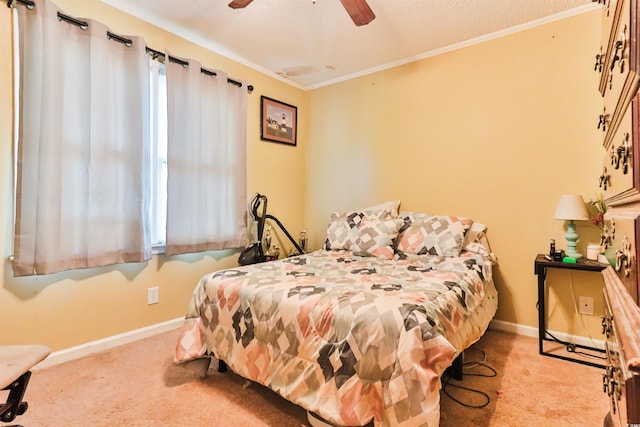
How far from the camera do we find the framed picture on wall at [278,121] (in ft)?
11.7

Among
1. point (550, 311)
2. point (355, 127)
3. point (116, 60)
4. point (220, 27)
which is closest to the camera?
point (116, 60)

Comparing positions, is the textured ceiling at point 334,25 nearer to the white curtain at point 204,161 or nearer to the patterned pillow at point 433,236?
the white curtain at point 204,161

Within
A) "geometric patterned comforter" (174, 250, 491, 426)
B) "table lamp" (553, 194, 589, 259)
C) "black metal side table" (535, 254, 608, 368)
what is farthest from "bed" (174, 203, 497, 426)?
"table lamp" (553, 194, 589, 259)

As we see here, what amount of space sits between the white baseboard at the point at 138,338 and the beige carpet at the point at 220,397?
0.06 meters

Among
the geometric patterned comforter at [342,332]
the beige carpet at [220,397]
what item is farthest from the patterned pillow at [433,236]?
the beige carpet at [220,397]

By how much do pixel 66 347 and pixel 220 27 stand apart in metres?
2.77

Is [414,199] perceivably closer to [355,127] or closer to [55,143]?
[355,127]

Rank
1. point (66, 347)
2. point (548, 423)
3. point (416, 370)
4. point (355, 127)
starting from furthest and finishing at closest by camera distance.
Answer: point (355, 127) → point (66, 347) → point (548, 423) → point (416, 370)

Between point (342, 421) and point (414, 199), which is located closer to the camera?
point (342, 421)

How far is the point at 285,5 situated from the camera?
2447 mm

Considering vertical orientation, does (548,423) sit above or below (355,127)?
below

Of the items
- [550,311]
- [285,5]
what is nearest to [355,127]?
[285,5]

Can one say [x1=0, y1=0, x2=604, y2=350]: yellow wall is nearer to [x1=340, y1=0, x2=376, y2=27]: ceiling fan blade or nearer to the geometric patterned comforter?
the geometric patterned comforter

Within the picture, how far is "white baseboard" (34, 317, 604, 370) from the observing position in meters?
2.14
